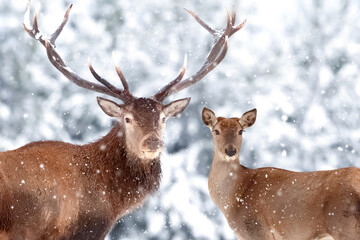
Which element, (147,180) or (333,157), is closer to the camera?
(147,180)

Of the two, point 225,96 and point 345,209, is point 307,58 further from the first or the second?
point 345,209

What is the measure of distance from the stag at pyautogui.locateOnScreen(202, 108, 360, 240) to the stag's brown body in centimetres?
68

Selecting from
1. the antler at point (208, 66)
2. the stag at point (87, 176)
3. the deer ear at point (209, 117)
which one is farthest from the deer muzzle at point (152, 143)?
the deer ear at point (209, 117)

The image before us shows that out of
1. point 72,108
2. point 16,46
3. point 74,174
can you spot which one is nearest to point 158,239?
point 72,108

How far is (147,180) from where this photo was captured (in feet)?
18.4

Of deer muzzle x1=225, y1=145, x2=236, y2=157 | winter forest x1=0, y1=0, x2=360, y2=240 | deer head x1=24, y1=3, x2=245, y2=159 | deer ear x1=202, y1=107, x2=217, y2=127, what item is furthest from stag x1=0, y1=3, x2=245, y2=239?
winter forest x1=0, y1=0, x2=360, y2=240

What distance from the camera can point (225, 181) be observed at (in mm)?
5926

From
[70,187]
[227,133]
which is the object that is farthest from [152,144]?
[227,133]

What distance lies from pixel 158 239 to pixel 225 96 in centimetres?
258

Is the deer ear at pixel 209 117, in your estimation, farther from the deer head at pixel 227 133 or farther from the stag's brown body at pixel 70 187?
the stag's brown body at pixel 70 187

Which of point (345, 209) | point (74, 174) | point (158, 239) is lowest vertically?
point (345, 209)

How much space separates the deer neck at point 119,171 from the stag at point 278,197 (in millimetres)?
684

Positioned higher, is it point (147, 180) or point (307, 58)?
point (307, 58)

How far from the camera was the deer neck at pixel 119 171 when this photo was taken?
5.42 m
